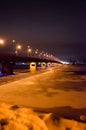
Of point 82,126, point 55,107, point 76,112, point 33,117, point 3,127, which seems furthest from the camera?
point 55,107

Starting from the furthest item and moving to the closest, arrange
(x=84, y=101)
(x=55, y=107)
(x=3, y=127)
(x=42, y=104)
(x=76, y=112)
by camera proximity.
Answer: (x=84, y=101), (x=42, y=104), (x=55, y=107), (x=76, y=112), (x=3, y=127)

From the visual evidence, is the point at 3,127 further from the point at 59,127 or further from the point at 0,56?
the point at 0,56

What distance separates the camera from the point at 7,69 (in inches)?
2675

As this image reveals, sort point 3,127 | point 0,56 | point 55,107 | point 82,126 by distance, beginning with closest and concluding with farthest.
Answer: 1. point 3,127
2. point 82,126
3. point 55,107
4. point 0,56

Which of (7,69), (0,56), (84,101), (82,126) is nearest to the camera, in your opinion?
(82,126)

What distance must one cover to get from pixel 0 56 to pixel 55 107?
44707mm

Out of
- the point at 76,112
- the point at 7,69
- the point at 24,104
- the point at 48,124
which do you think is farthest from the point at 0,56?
the point at 48,124

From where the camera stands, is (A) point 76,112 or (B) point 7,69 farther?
(B) point 7,69

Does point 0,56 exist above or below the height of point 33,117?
above

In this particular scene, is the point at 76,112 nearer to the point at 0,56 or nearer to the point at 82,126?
the point at 82,126

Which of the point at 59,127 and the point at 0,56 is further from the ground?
the point at 0,56

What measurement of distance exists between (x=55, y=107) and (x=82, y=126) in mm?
6495

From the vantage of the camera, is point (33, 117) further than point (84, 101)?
No

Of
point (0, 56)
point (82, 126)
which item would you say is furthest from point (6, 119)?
point (0, 56)
